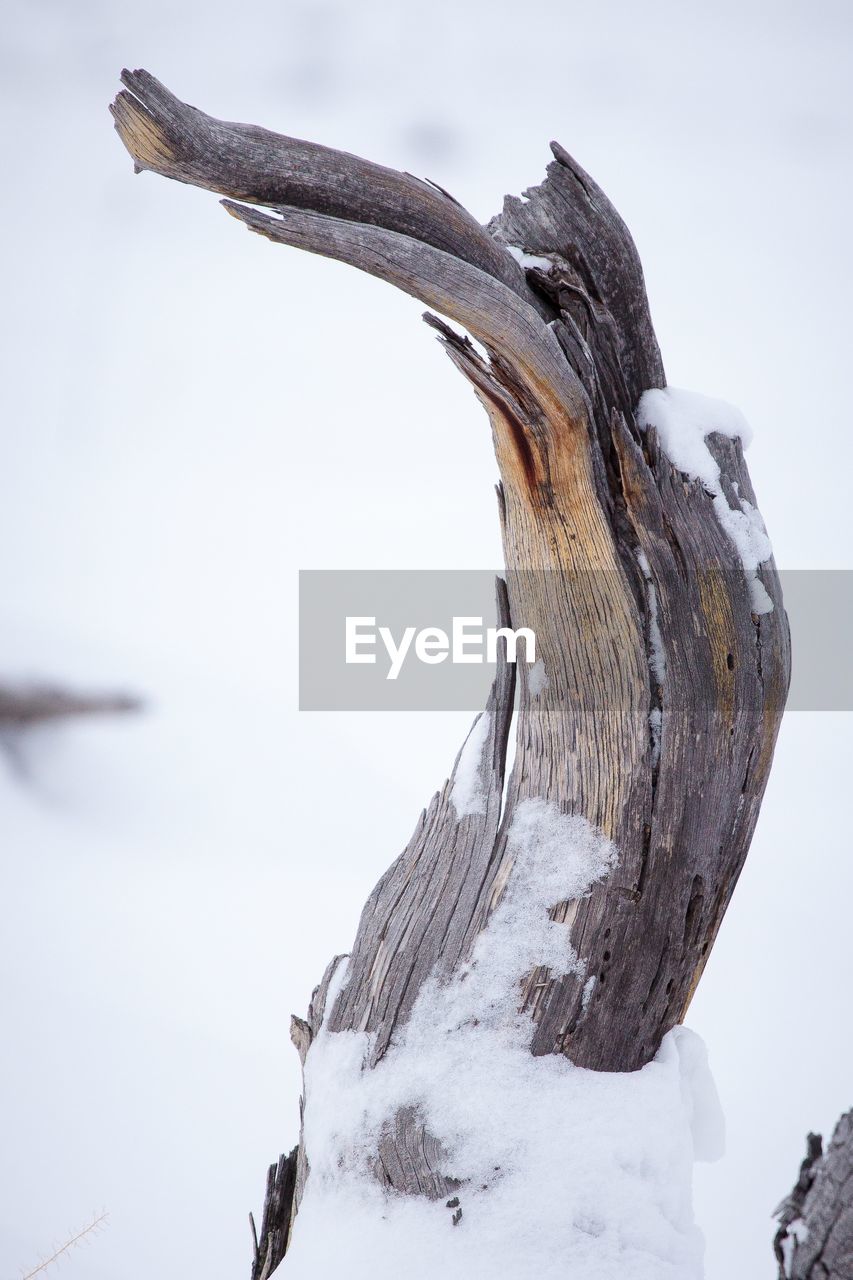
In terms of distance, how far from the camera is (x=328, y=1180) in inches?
50.0

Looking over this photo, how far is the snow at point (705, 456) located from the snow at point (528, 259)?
0.21 metres

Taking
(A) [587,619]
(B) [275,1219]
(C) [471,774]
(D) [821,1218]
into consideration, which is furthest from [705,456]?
(B) [275,1219]

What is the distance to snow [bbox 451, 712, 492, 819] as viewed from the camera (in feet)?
4.52

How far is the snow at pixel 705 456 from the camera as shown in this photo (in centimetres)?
131

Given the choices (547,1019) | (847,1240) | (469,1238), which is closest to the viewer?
(847,1240)

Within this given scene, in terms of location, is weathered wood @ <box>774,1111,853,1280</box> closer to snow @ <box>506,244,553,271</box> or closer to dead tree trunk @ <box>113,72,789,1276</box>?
dead tree trunk @ <box>113,72,789,1276</box>

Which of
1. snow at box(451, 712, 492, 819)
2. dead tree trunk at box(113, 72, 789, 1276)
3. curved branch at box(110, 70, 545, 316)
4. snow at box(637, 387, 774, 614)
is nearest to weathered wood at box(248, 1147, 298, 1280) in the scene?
dead tree trunk at box(113, 72, 789, 1276)

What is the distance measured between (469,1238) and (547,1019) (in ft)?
0.82

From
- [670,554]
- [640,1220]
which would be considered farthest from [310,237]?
[640,1220]

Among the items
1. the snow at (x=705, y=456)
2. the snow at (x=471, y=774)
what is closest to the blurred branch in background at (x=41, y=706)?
the snow at (x=471, y=774)

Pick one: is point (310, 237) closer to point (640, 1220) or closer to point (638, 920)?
point (638, 920)

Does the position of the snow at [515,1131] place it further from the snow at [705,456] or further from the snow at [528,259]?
the snow at [528,259]

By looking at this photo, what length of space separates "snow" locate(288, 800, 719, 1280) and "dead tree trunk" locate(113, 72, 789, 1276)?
2cm

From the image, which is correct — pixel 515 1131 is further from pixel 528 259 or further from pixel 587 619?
pixel 528 259
